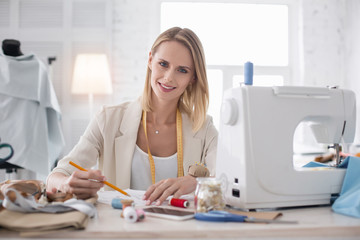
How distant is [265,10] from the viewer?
466cm

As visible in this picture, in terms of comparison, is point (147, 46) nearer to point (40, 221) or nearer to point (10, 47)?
point (10, 47)

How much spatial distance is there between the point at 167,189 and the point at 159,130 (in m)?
0.82

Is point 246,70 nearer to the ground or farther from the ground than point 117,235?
farther from the ground

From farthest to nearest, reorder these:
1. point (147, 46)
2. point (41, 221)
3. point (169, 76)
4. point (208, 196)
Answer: point (147, 46)
point (169, 76)
point (208, 196)
point (41, 221)

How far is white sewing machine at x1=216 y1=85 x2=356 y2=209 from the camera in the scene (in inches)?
42.4

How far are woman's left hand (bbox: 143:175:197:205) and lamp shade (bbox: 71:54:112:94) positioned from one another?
8.76ft

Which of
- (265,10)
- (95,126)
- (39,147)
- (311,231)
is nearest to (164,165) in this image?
(95,126)

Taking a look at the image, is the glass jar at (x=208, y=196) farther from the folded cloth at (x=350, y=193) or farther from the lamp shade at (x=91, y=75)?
the lamp shade at (x=91, y=75)

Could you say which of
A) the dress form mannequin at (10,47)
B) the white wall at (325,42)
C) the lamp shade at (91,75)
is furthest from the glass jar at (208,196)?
the white wall at (325,42)

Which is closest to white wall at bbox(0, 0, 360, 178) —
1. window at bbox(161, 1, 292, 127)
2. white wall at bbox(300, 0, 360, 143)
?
white wall at bbox(300, 0, 360, 143)

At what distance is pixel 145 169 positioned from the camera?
1.80 meters

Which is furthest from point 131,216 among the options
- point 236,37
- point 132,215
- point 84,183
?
point 236,37

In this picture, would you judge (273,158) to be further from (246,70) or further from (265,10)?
(265,10)

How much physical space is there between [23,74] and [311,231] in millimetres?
2580
